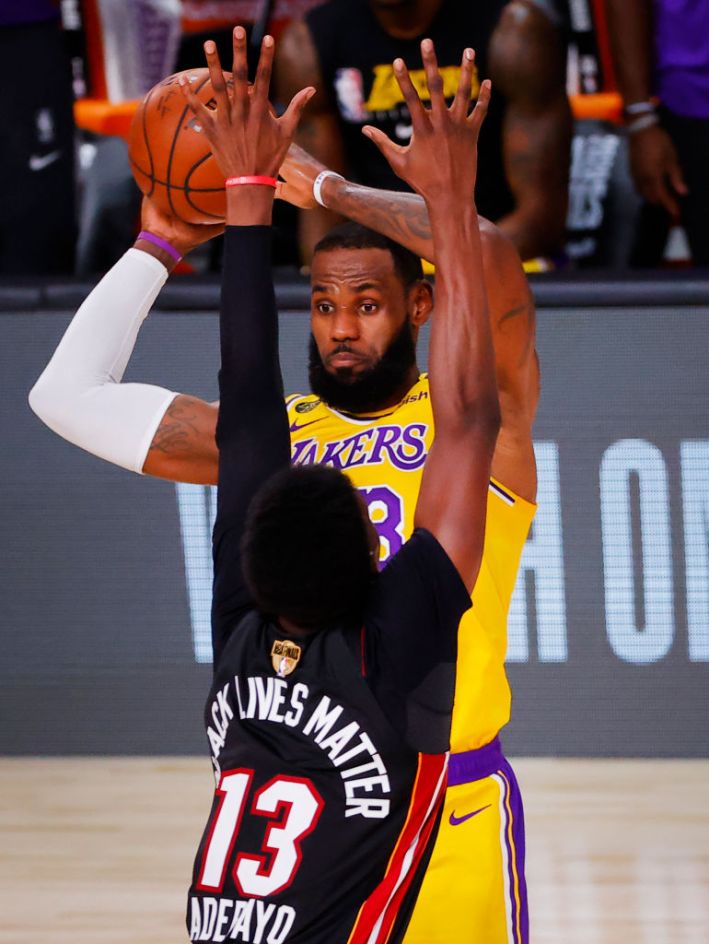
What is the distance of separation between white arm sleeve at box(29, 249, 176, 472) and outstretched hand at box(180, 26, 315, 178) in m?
0.43

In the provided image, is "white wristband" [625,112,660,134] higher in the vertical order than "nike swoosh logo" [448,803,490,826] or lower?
higher

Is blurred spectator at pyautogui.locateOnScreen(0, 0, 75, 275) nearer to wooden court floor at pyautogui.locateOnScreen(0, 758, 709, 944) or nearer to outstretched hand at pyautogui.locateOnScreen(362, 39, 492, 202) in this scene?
wooden court floor at pyautogui.locateOnScreen(0, 758, 709, 944)

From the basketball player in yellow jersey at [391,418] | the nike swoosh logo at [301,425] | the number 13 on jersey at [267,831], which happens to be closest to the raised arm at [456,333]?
the number 13 on jersey at [267,831]

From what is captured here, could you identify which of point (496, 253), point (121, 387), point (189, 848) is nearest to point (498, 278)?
point (496, 253)

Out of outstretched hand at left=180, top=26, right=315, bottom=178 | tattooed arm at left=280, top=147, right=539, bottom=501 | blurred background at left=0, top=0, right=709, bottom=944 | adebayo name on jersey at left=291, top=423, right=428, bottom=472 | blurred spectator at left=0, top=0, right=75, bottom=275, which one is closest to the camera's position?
outstretched hand at left=180, top=26, right=315, bottom=178

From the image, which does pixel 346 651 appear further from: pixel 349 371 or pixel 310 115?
pixel 310 115

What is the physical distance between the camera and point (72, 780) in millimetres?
5371

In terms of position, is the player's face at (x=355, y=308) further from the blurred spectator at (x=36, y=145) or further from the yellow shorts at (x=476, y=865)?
the blurred spectator at (x=36, y=145)

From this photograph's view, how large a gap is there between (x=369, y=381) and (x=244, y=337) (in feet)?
2.62

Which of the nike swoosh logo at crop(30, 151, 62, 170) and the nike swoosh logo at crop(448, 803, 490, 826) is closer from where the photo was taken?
the nike swoosh logo at crop(448, 803, 490, 826)

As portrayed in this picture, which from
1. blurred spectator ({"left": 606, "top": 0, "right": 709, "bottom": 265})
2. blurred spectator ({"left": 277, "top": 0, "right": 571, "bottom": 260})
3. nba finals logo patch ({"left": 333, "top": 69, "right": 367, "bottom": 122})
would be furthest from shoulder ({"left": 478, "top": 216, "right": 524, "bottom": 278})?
blurred spectator ({"left": 606, "top": 0, "right": 709, "bottom": 265})

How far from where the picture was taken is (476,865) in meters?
2.74

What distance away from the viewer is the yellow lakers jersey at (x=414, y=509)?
9.29 feet

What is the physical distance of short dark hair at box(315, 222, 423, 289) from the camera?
311 centimetres
